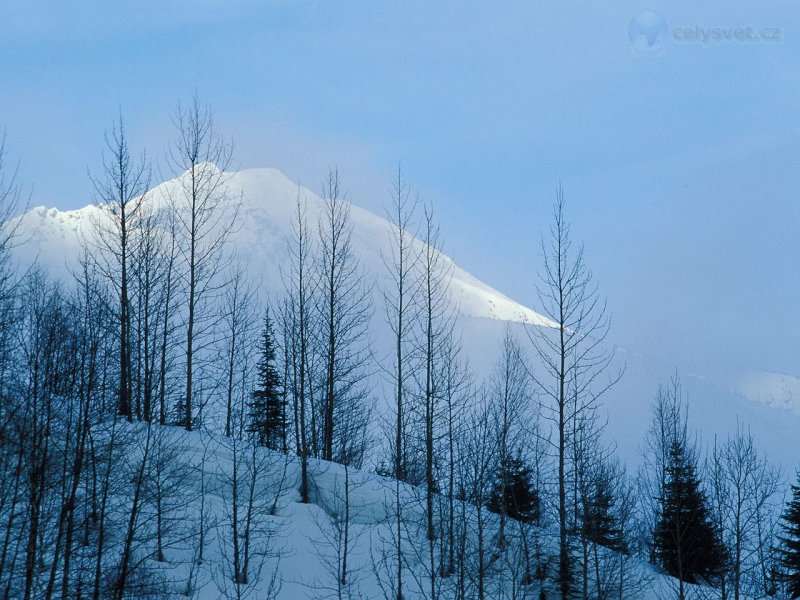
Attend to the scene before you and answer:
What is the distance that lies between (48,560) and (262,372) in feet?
81.7

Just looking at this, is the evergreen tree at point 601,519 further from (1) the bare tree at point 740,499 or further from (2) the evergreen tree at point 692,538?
(1) the bare tree at point 740,499

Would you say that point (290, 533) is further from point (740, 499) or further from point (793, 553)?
point (793, 553)

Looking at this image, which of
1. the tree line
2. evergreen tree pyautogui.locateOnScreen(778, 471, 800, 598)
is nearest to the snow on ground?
the tree line

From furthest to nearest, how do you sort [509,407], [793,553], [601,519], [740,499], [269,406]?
1. [269,406]
2. [509,407]
3. [793,553]
4. [601,519]
5. [740,499]

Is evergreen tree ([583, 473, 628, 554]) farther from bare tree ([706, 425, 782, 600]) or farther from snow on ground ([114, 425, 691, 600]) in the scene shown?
bare tree ([706, 425, 782, 600])

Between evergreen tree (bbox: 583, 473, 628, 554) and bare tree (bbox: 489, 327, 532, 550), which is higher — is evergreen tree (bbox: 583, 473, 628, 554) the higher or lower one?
the lower one

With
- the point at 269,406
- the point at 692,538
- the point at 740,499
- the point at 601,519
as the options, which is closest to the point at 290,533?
the point at 601,519

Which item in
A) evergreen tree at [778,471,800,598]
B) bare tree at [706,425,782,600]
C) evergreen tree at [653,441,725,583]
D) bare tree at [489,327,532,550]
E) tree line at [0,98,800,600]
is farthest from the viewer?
evergreen tree at [778,471,800,598]

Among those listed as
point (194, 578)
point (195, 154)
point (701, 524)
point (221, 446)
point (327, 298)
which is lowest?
point (701, 524)

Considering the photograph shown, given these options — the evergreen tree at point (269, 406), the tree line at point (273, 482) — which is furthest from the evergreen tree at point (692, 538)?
the evergreen tree at point (269, 406)

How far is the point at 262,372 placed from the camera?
132 feet

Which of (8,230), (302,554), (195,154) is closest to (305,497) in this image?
(302,554)

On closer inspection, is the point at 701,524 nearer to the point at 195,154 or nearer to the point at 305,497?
the point at 305,497

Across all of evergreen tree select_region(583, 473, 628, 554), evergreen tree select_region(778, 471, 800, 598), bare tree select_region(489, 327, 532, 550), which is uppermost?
bare tree select_region(489, 327, 532, 550)
